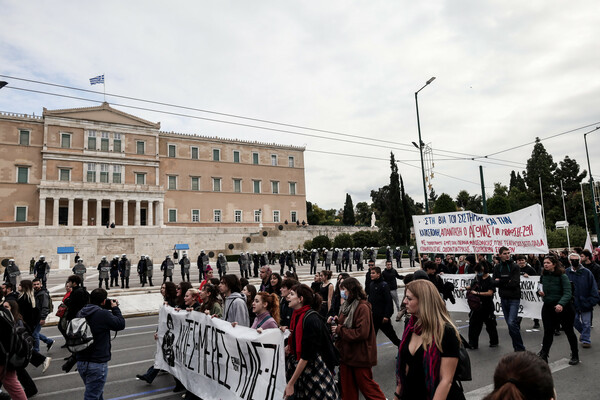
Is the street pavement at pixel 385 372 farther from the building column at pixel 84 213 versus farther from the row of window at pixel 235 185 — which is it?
the row of window at pixel 235 185

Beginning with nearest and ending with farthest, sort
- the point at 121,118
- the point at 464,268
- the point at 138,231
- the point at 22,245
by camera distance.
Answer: the point at 464,268, the point at 22,245, the point at 138,231, the point at 121,118

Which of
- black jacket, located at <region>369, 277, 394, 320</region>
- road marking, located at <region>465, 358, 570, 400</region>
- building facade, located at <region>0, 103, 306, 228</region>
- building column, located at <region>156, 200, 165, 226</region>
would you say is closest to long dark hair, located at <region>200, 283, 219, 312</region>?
black jacket, located at <region>369, 277, 394, 320</region>

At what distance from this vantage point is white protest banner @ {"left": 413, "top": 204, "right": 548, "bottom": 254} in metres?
9.43

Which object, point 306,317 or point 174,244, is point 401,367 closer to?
point 306,317

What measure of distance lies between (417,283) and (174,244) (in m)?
42.9

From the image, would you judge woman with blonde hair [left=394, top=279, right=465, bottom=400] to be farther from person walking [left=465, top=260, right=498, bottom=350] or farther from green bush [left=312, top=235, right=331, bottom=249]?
green bush [left=312, top=235, right=331, bottom=249]

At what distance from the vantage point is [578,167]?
188 feet

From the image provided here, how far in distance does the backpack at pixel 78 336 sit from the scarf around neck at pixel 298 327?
7.22 feet

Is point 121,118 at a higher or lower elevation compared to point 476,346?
higher

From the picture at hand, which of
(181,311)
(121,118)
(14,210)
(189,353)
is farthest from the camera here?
(121,118)

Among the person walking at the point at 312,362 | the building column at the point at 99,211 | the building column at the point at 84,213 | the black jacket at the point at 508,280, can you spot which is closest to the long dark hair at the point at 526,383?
the person walking at the point at 312,362

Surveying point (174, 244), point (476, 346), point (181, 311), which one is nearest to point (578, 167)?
point (174, 244)

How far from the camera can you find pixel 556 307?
618cm

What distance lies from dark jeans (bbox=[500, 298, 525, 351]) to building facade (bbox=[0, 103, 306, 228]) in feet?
151
